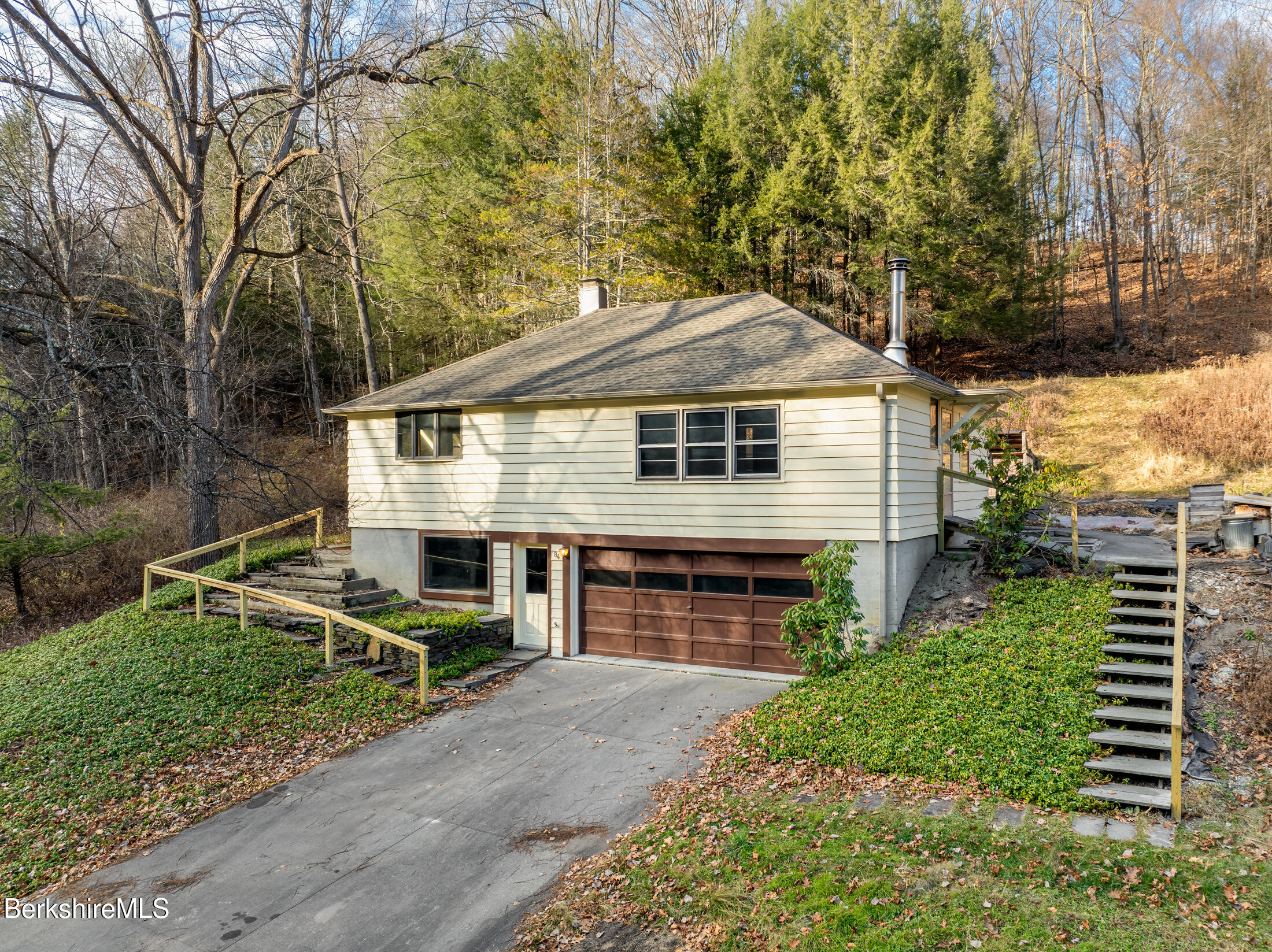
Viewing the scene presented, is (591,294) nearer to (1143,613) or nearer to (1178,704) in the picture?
(1143,613)

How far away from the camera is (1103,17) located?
27938mm

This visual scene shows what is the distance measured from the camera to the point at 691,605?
40.2ft

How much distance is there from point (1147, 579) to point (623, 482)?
7.86 meters

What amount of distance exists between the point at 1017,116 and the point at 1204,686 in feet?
84.1

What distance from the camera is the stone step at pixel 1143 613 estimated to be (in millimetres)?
8984

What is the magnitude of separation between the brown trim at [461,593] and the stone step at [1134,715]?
8684 millimetres

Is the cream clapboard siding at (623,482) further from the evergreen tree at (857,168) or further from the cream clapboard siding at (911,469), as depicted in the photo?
the evergreen tree at (857,168)

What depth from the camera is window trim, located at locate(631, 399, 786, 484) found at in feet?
37.0

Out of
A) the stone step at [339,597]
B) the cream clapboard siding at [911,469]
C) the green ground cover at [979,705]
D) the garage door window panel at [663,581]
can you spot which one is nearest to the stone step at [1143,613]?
the green ground cover at [979,705]

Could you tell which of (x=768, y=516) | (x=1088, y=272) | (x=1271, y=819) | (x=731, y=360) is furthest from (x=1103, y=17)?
(x=1271, y=819)

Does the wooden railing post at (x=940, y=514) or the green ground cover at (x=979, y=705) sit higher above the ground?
the wooden railing post at (x=940, y=514)

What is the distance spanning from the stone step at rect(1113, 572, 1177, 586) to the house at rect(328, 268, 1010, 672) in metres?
2.75

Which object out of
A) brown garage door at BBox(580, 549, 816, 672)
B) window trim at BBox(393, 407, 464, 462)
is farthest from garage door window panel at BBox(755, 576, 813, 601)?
window trim at BBox(393, 407, 464, 462)

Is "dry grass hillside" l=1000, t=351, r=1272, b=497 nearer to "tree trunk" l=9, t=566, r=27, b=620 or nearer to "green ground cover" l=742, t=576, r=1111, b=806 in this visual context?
"green ground cover" l=742, t=576, r=1111, b=806
